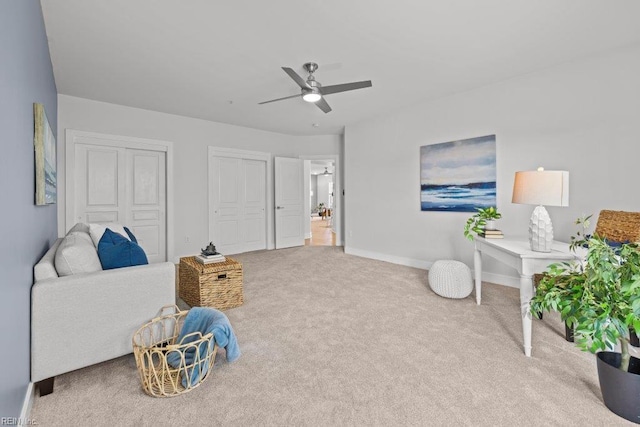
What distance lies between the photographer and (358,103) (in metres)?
4.25

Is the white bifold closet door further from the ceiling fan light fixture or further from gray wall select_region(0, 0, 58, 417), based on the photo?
the ceiling fan light fixture

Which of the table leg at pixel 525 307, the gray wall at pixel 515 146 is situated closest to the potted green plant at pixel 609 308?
the table leg at pixel 525 307

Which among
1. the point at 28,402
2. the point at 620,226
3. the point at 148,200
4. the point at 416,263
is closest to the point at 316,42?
the point at 620,226

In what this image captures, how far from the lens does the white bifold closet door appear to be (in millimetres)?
4113

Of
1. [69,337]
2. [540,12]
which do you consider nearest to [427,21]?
[540,12]

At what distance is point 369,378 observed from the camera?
67.1 inches

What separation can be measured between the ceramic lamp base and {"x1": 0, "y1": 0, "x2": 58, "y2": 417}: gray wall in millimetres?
2888

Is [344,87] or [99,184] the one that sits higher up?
[344,87]

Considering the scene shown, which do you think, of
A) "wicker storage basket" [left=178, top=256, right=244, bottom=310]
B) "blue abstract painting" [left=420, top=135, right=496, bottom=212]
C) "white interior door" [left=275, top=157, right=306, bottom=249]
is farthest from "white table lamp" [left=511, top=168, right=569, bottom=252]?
"white interior door" [left=275, top=157, right=306, bottom=249]

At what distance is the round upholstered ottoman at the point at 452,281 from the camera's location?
2992 millimetres

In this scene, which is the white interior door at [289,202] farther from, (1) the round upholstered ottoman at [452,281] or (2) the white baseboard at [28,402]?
(2) the white baseboard at [28,402]

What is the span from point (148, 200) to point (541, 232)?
502cm

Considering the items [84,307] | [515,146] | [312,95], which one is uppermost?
[312,95]

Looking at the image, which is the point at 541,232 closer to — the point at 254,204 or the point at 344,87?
the point at 344,87
